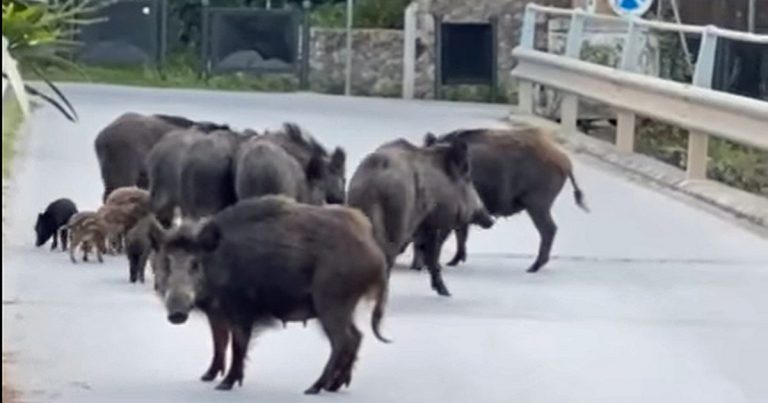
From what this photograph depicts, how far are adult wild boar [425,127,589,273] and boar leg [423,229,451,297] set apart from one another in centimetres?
99

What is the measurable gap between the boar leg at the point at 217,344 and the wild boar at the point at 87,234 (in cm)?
330

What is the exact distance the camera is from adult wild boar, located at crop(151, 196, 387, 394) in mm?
8555

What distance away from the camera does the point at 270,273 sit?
8.61 m

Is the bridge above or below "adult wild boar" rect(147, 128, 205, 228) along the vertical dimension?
below

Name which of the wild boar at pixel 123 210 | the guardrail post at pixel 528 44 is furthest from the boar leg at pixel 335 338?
the guardrail post at pixel 528 44

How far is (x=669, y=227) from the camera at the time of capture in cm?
1490

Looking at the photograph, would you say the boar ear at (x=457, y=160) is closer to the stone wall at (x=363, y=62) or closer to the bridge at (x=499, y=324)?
the bridge at (x=499, y=324)

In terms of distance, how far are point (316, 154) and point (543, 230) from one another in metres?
2.02

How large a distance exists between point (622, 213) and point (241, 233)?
24.1 feet

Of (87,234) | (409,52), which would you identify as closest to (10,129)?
(87,234)

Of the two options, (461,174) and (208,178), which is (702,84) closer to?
(461,174)

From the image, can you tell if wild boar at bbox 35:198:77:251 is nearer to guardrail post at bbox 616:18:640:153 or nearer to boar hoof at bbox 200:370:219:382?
boar hoof at bbox 200:370:219:382

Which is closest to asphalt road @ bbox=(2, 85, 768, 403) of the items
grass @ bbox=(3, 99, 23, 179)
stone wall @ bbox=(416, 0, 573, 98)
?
grass @ bbox=(3, 99, 23, 179)

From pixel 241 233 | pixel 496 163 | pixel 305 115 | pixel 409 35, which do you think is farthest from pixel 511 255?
pixel 409 35
